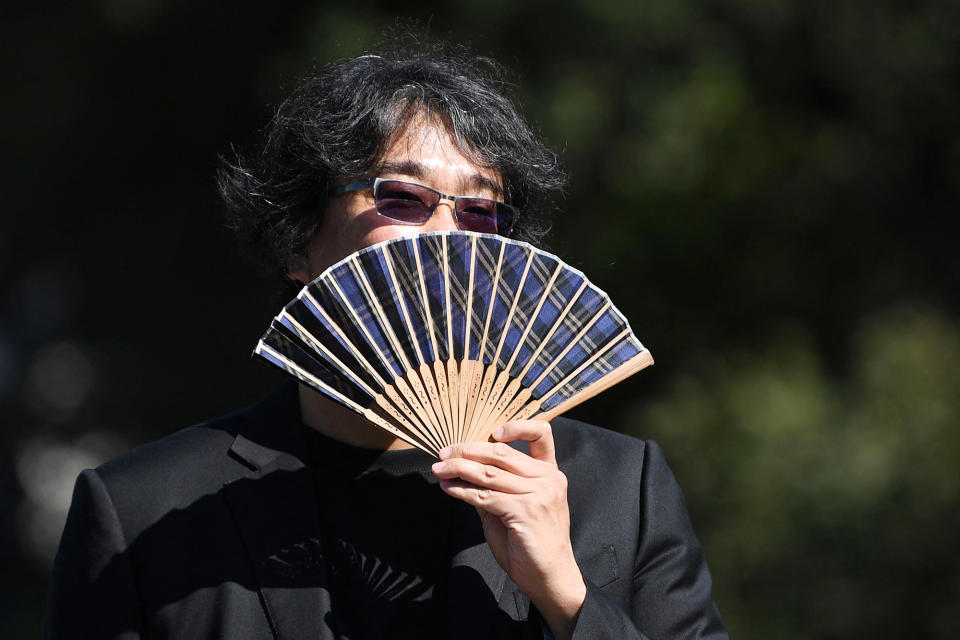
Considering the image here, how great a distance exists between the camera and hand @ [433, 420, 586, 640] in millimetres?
2146

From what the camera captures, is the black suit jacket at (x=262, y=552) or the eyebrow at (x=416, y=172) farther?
the eyebrow at (x=416, y=172)

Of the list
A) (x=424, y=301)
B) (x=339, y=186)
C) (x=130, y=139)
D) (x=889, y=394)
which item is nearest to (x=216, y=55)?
(x=130, y=139)

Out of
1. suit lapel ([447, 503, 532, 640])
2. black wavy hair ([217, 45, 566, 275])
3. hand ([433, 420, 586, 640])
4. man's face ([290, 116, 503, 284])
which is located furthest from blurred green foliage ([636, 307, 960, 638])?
hand ([433, 420, 586, 640])

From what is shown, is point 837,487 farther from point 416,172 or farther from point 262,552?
point 262,552

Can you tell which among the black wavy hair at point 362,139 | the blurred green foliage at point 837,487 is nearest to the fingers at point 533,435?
the black wavy hair at point 362,139

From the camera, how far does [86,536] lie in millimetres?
2551

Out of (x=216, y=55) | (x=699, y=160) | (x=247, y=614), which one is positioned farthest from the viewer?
(x=216, y=55)

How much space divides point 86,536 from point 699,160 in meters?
4.52

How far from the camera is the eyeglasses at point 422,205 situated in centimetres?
263

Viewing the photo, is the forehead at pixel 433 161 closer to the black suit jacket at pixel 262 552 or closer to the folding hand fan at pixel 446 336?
the folding hand fan at pixel 446 336

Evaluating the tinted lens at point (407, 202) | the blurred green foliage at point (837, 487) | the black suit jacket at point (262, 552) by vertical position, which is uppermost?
the tinted lens at point (407, 202)

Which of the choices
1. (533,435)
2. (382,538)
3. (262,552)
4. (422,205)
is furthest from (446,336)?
(262,552)

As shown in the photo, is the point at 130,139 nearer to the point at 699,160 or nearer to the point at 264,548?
the point at 699,160

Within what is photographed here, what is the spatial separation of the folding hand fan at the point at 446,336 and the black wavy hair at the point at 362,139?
508mm
